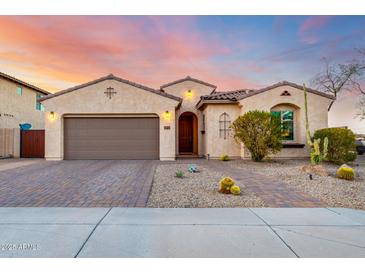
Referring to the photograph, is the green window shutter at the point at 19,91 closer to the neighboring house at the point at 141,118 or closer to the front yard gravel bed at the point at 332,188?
the neighboring house at the point at 141,118

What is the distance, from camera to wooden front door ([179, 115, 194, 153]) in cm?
1678

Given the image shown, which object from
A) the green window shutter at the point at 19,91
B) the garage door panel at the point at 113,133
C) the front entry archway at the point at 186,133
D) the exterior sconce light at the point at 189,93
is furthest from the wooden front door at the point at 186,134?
the green window shutter at the point at 19,91

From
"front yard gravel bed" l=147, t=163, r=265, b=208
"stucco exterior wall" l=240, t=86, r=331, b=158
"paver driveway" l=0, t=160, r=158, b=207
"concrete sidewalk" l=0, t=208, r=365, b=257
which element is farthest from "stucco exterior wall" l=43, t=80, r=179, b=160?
"concrete sidewalk" l=0, t=208, r=365, b=257

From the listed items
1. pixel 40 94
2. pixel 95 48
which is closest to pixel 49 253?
pixel 95 48

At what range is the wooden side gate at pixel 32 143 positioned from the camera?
14.3m

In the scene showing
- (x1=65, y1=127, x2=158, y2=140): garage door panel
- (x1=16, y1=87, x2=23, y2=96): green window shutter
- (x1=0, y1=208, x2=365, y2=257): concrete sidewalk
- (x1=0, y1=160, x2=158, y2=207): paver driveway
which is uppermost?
(x1=16, y1=87, x2=23, y2=96): green window shutter

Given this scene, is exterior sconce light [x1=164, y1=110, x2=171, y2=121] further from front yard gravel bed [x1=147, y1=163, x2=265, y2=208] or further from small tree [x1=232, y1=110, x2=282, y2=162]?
front yard gravel bed [x1=147, y1=163, x2=265, y2=208]

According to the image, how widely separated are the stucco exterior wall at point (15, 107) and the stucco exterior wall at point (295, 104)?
1734cm

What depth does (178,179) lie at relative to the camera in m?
7.24

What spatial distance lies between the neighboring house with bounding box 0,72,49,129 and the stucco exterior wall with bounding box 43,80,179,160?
6516mm

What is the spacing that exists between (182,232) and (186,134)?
539 inches
